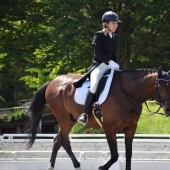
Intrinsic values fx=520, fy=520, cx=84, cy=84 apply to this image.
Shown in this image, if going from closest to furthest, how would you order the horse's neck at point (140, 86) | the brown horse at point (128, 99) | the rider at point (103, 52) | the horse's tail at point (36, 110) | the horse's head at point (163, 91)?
the horse's head at point (163, 91) → the brown horse at point (128, 99) → the horse's neck at point (140, 86) → the rider at point (103, 52) → the horse's tail at point (36, 110)

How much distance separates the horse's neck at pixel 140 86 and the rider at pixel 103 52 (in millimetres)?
371

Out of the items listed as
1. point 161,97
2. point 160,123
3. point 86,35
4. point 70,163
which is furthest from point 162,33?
point 161,97

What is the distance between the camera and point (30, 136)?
9.93 m

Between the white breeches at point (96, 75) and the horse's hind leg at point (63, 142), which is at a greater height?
the white breeches at point (96, 75)

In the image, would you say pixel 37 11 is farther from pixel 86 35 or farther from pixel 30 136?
pixel 30 136

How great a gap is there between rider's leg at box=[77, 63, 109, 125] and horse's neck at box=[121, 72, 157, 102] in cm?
44

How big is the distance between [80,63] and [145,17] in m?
3.37

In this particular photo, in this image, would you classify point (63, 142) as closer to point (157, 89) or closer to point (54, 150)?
point (54, 150)

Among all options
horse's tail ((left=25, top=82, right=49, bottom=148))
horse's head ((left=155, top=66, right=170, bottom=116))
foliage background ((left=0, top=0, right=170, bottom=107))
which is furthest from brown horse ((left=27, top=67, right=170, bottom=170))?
foliage background ((left=0, top=0, right=170, bottom=107))

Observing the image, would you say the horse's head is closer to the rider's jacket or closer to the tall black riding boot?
the rider's jacket

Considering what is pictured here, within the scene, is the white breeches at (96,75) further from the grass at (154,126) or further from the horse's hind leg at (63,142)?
the grass at (154,126)

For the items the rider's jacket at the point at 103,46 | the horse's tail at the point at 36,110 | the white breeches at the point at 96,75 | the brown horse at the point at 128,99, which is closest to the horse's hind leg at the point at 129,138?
the brown horse at the point at 128,99

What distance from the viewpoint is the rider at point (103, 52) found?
8.30 m

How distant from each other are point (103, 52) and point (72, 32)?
38.3ft
